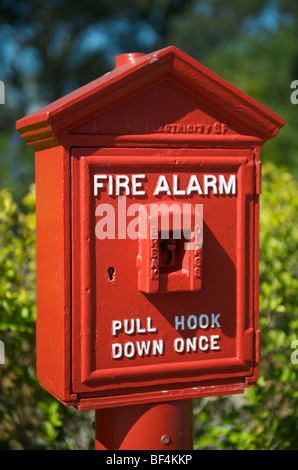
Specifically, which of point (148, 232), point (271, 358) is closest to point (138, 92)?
point (148, 232)

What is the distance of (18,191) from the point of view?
5.66 meters

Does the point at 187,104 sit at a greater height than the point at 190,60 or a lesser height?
lesser

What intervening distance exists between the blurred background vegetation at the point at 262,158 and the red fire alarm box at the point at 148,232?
0.58 meters

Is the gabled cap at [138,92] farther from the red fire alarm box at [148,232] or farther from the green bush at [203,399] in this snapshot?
the green bush at [203,399]

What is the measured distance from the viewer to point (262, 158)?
10.3 meters

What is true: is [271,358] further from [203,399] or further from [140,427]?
[140,427]

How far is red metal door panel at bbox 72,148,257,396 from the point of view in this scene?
1.82m

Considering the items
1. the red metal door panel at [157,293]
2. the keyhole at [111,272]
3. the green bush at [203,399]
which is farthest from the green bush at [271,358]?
the keyhole at [111,272]

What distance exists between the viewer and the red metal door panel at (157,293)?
5.98 feet

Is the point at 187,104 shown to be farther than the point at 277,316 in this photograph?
No
